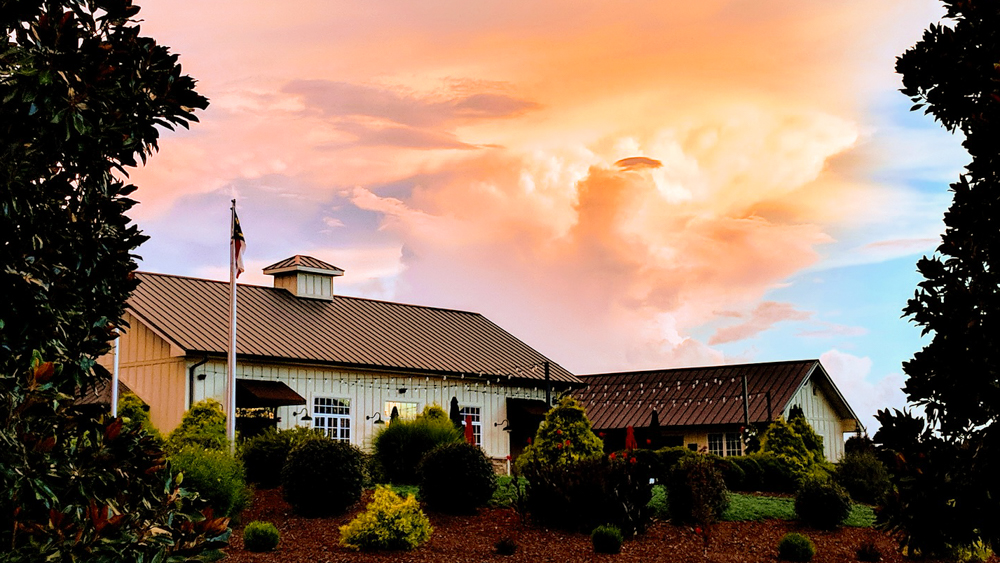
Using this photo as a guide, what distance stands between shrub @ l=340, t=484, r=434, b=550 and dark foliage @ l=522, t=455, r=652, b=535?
2382 mm

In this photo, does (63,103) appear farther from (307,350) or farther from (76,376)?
(307,350)

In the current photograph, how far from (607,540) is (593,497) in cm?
135

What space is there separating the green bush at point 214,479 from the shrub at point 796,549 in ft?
26.0

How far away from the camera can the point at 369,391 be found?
29.5m

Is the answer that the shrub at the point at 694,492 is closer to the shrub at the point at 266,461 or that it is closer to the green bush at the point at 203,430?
the shrub at the point at 266,461

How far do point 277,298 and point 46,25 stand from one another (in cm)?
2676

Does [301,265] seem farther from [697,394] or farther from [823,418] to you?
[823,418]

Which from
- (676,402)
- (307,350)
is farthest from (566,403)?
(676,402)

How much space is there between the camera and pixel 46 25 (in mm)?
5176

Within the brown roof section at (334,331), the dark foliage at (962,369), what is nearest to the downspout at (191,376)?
the brown roof section at (334,331)

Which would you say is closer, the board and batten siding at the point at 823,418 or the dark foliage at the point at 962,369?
the dark foliage at the point at 962,369

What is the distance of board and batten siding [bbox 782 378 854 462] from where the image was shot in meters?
38.8

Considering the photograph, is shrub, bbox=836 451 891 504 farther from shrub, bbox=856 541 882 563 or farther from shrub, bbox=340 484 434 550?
shrub, bbox=340 484 434 550

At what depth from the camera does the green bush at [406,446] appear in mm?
19953
